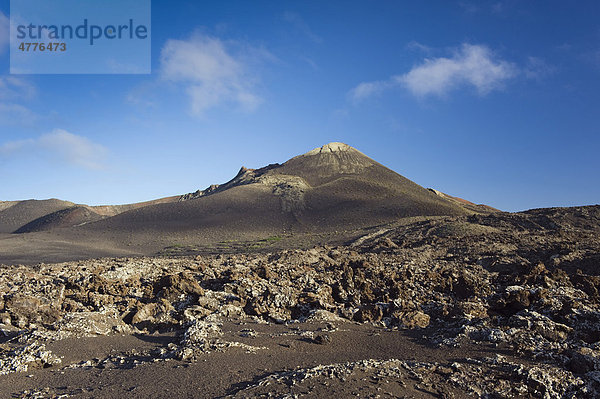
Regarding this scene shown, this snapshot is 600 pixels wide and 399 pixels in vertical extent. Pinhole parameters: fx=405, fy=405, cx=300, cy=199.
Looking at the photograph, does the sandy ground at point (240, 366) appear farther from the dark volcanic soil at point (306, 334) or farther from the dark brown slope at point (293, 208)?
the dark brown slope at point (293, 208)

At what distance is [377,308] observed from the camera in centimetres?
811

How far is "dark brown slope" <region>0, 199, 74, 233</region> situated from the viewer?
82.6 meters

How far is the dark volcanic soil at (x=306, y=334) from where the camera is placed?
4.69 meters

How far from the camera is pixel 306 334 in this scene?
22.1 feet

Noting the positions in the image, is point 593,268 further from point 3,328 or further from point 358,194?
point 358,194

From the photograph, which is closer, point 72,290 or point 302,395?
point 302,395

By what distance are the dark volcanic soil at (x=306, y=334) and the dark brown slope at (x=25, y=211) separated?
86.3 metres

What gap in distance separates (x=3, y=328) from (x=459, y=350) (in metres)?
7.81

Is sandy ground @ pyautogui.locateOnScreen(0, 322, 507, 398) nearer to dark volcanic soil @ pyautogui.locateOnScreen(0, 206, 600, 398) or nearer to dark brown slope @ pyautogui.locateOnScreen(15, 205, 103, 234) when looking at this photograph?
dark volcanic soil @ pyautogui.locateOnScreen(0, 206, 600, 398)

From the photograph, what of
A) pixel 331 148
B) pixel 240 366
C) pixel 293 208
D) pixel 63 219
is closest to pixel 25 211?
pixel 63 219

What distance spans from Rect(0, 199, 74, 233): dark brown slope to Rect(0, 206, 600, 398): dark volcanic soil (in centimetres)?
8632

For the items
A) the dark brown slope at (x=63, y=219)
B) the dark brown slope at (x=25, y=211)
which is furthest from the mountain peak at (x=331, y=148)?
the dark brown slope at (x=25, y=211)

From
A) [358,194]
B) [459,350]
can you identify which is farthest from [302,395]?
[358,194]

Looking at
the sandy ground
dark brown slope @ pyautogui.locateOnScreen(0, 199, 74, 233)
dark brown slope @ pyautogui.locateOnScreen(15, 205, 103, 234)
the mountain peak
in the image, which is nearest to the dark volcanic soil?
the sandy ground
